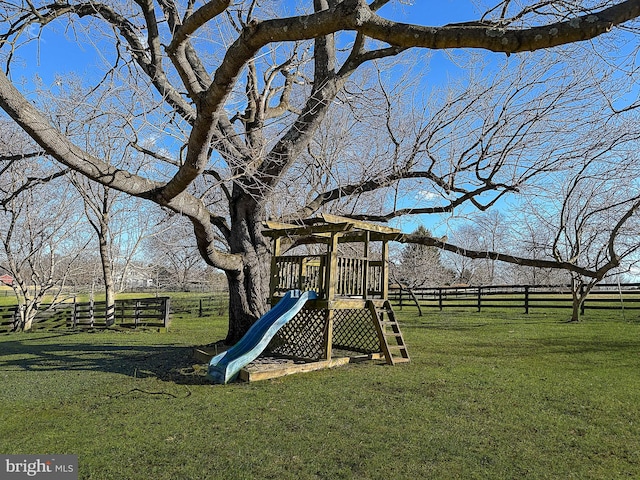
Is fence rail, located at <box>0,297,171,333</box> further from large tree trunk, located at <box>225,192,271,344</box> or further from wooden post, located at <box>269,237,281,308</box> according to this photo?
wooden post, located at <box>269,237,281,308</box>

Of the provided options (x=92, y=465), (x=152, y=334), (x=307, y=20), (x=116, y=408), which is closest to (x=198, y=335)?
(x=152, y=334)

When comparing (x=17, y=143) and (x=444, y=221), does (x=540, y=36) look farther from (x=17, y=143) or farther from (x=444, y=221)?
(x=17, y=143)

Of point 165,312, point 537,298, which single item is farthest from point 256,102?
point 537,298

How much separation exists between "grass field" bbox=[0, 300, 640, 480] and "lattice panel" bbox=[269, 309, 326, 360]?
1.03 meters

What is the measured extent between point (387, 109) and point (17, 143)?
24.8 ft

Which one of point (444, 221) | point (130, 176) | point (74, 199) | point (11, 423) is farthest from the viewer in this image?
point (74, 199)

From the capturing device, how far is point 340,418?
4.62 m

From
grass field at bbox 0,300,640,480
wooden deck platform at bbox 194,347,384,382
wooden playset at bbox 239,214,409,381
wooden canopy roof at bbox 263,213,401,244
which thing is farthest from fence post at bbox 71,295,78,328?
wooden canopy roof at bbox 263,213,401,244

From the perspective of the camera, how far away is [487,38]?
8.57 feet

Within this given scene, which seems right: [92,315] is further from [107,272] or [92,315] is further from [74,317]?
[107,272]

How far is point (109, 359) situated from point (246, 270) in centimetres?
298

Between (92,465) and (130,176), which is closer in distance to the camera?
(92,465)

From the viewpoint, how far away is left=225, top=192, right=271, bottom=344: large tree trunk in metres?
8.54

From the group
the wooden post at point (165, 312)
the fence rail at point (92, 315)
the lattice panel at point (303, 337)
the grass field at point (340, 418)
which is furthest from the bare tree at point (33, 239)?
the lattice panel at point (303, 337)
